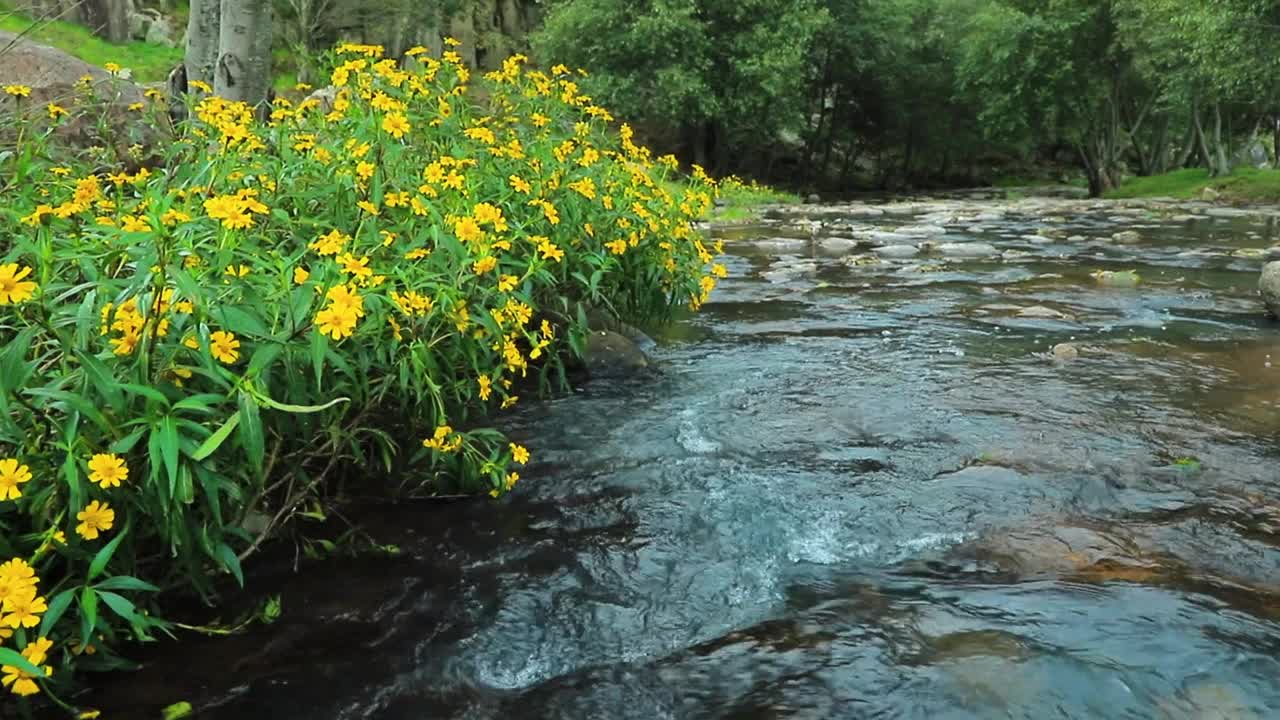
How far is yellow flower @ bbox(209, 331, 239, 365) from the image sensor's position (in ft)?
7.63

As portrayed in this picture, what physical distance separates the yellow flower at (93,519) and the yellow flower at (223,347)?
0.46m

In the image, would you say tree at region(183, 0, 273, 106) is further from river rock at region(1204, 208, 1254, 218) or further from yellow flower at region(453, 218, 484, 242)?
river rock at region(1204, 208, 1254, 218)

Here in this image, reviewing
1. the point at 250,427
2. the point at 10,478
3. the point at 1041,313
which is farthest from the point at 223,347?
the point at 1041,313

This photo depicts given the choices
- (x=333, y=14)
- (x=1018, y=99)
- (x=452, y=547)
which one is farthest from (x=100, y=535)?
(x=1018, y=99)

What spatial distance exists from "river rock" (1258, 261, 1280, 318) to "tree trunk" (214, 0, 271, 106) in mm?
7699

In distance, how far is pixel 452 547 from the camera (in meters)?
3.23

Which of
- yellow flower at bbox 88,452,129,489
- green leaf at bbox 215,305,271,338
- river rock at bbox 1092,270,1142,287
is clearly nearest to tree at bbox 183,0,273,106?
green leaf at bbox 215,305,271,338

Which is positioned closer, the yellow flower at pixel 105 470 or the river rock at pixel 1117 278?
the yellow flower at pixel 105 470

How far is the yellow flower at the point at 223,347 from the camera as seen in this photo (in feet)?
7.63

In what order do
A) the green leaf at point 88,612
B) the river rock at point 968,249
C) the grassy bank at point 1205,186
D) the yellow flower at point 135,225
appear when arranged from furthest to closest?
the grassy bank at point 1205,186 → the river rock at point 968,249 → the yellow flower at point 135,225 → the green leaf at point 88,612

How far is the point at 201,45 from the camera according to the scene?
20.0ft

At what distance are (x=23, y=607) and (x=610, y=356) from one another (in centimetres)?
384

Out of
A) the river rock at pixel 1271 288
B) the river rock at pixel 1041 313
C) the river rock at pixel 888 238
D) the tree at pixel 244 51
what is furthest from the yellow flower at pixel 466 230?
the river rock at pixel 888 238

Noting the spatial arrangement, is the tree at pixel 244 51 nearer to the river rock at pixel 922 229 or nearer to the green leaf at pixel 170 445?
the green leaf at pixel 170 445
